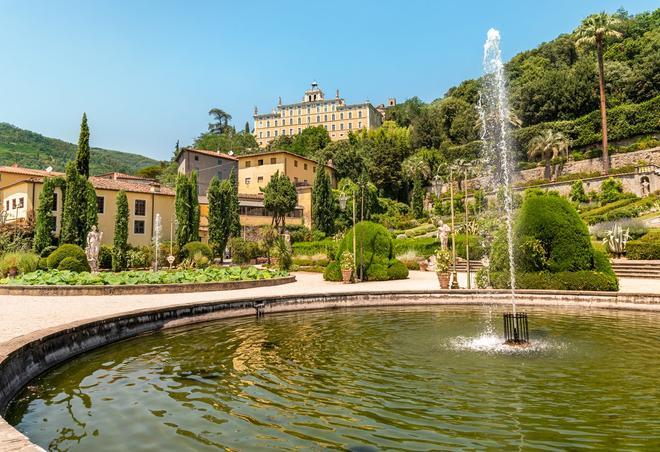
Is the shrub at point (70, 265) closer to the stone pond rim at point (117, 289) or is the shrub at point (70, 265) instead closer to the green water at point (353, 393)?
the stone pond rim at point (117, 289)

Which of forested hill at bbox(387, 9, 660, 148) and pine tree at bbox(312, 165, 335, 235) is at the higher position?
forested hill at bbox(387, 9, 660, 148)

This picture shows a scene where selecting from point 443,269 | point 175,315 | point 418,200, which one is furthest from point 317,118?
point 175,315

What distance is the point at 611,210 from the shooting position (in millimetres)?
41000

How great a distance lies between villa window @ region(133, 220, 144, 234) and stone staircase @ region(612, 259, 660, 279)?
3932 centimetres

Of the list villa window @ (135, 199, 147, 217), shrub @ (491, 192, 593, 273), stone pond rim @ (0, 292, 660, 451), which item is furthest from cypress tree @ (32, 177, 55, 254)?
shrub @ (491, 192, 593, 273)

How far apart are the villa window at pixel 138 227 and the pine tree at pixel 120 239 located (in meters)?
7.45

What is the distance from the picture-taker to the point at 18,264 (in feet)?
75.0

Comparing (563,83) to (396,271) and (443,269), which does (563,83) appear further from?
(443,269)

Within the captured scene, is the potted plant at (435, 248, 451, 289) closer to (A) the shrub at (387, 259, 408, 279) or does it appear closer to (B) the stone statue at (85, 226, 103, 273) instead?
(A) the shrub at (387, 259, 408, 279)

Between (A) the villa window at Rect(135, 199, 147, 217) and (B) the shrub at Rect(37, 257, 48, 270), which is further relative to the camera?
(A) the villa window at Rect(135, 199, 147, 217)

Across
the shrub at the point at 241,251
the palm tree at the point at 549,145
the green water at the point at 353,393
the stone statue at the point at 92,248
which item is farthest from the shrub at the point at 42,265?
the palm tree at the point at 549,145

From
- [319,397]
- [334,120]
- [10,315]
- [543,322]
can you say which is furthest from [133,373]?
[334,120]

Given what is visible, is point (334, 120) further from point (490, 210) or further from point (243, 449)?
point (243, 449)

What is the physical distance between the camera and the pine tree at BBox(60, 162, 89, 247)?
33125mm
